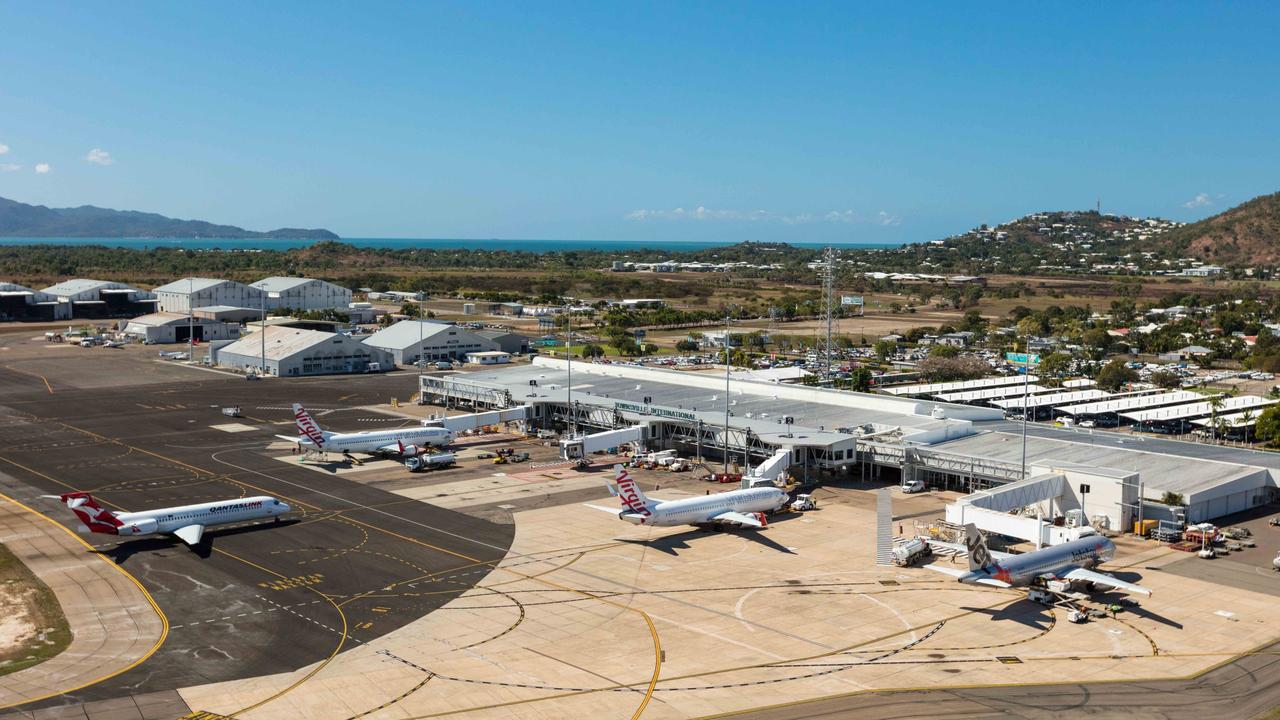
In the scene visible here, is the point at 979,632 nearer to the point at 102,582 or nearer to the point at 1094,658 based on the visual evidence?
the point at 1094,658

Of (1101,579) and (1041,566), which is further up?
(1041,566)

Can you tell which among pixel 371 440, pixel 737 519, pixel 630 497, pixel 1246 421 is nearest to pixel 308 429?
pixel 371 440

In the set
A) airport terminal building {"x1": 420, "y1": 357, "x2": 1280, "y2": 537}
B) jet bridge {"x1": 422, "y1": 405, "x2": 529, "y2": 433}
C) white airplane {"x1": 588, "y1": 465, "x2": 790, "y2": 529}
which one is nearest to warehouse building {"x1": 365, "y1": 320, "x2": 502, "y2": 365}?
airport terminal building {"x1": 420, "y1": 357, "x2": 1280, "y2": 537}

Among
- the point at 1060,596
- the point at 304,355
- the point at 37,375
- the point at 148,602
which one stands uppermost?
the point at 304,355

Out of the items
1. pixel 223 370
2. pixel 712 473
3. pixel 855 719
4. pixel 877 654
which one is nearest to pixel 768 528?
pixel 712 473

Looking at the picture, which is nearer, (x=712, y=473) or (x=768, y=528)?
(x=768, y=528)

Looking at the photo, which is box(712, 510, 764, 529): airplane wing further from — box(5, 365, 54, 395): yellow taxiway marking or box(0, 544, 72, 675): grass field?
box(5, 365, 54, 395): yellow taxiway marking

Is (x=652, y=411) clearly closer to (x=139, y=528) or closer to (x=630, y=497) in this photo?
(x=630, y=497)
